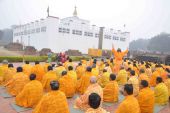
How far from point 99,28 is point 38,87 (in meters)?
39.5

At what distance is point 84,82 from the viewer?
1072 centimetres

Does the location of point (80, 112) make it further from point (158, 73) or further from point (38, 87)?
point (158, 73)

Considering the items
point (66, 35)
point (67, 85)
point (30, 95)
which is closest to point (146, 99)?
point (67, 85)

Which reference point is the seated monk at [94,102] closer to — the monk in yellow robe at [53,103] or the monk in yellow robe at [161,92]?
the monk in yellow robe at [53,103]

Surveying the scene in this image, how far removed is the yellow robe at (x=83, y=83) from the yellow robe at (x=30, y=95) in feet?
8.66

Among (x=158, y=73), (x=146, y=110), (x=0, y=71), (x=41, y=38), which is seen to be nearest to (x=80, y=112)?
(x=146, y=110)

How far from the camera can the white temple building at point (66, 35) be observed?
130ft

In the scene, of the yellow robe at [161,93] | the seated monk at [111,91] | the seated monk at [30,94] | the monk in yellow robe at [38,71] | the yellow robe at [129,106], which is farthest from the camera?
the monk in yellow robe at [38,71]

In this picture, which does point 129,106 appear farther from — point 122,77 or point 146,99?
point 122,77

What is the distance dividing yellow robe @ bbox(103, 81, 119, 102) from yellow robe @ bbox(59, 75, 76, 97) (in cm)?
152

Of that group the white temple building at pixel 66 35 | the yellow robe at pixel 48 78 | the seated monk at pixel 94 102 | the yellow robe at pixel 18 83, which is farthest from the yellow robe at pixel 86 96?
the white temple building at pixel 66 35

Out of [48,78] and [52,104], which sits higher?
[48,78]

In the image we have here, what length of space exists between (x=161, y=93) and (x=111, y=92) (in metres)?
2.38

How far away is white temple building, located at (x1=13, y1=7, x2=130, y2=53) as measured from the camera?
3966 cm
